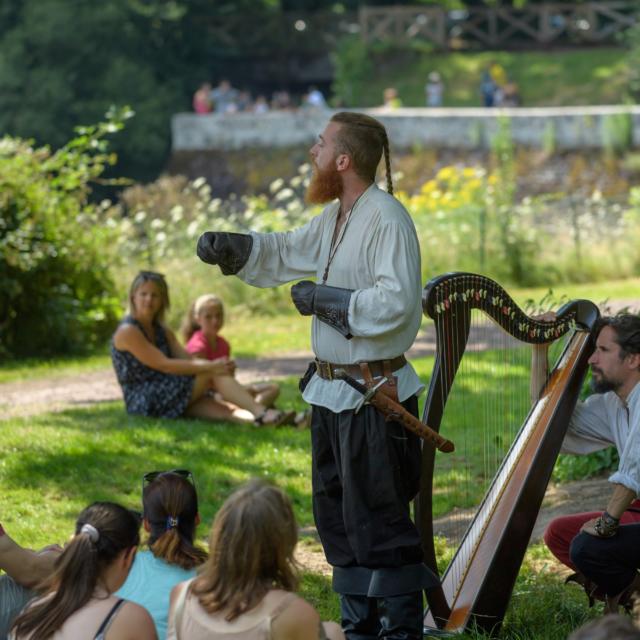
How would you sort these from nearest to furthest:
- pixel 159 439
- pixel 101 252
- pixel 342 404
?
pixel 342 404 < pixel 159 439 < pixel 101 252

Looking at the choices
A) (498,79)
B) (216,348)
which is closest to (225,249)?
(216,348)

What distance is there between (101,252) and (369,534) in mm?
9823

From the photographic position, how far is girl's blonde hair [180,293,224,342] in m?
8.98

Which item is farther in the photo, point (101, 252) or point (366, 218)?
point (101, 252)

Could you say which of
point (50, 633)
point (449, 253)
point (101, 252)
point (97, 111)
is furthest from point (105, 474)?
point (97, 111)

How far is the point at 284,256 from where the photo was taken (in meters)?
4.65

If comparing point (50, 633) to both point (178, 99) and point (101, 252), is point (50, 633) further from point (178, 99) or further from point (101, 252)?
point (178, 99)

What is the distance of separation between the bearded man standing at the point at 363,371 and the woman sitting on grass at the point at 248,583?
0.98m

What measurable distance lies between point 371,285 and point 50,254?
29.7 feet

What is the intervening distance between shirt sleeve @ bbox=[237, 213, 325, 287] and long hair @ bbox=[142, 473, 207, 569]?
2.70 ft

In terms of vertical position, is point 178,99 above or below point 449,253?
above

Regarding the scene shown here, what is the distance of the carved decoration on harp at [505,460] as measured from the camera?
171 inches

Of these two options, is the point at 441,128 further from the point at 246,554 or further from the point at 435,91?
the point at 246,554

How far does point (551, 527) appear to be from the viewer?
4992mm
